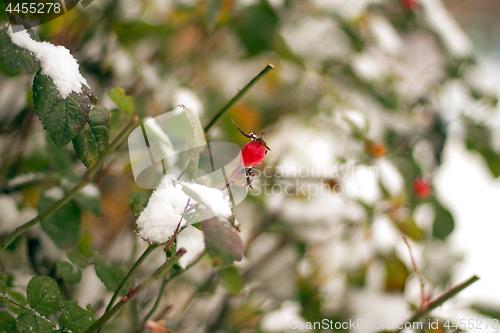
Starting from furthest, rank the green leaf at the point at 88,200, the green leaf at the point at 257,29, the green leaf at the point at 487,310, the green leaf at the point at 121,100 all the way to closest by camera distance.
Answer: the green leaf at the point at 257,29, the green leaf at the point at 487,310, the green leaf at the point at 88,200, the green leaf at the point at 121,100

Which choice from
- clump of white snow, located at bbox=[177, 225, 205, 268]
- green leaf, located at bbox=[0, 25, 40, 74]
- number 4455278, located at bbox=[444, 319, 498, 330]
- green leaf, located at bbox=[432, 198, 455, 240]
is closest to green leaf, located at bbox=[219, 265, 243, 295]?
clump of white snow, located at bbox=[177, 225, 205, 268]

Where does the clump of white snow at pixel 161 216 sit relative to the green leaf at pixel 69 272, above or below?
above

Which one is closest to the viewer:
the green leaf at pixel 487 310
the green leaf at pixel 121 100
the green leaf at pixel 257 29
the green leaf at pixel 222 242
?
the green leaf at pixel 222 242

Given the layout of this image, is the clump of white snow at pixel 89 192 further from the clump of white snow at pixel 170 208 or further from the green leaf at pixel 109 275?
the clump of white snow at pixel 170 208

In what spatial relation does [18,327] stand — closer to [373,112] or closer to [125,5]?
[125,5]

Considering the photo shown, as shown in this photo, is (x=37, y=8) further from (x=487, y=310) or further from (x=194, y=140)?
(x=487, y=310)

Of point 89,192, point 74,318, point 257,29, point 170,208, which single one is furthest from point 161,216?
point 257,29

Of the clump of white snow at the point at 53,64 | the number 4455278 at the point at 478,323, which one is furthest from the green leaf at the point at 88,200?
the number 4455278 at the point at 478,323
